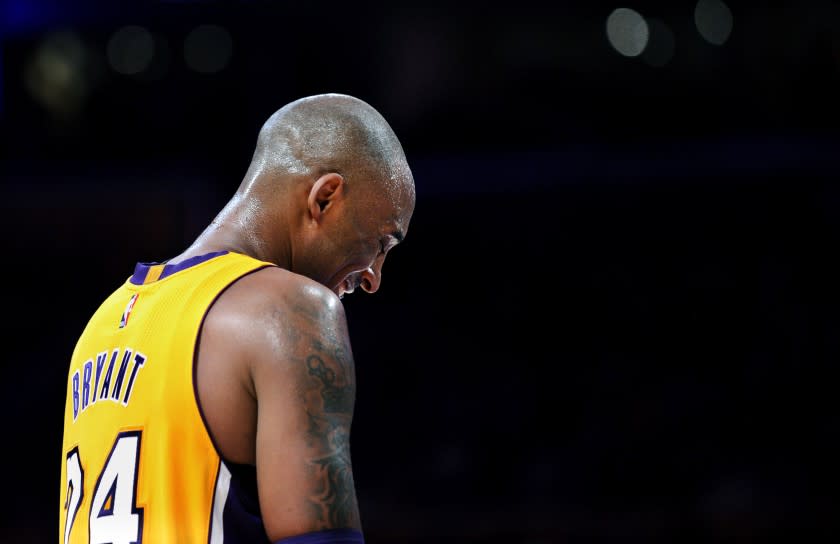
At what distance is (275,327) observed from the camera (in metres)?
1.29

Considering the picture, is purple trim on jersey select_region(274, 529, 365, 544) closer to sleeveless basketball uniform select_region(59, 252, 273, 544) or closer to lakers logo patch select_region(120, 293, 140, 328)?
sleeveless basketball uniform select_region(59, 252, 273, 544)

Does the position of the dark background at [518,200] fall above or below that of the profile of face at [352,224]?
above

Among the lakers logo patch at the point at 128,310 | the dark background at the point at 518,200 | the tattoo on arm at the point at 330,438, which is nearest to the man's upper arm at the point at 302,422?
the tattoo on arm at the point at 330,438

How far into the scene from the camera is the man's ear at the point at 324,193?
1603mm

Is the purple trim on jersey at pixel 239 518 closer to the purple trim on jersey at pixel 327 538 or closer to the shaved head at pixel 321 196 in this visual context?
the purple trim on jersey at pixel 327 538

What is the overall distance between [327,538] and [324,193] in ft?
1.99

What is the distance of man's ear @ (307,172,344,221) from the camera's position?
1603mm

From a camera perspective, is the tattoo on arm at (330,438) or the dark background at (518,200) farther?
the dark background at (518,200)

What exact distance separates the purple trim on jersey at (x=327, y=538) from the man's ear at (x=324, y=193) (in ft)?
1.86

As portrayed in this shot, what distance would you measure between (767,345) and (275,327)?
6495 millimetres

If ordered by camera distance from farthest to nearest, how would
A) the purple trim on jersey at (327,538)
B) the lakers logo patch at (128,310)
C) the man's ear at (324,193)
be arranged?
1. the man's ear at (324,193)
2. the lakers logo patch at (128,310)
3. the purple trim on jersey at (327,538)

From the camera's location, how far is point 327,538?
123 centimetres

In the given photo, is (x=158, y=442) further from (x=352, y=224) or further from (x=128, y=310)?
(x=352, y=224)

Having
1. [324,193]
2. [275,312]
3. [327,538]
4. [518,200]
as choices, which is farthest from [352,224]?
[518,200]
